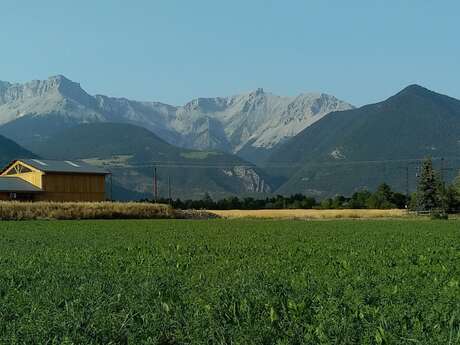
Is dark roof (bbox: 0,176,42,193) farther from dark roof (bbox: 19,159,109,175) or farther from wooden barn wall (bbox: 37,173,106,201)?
dark roof (bbox: 19,159,109,175)

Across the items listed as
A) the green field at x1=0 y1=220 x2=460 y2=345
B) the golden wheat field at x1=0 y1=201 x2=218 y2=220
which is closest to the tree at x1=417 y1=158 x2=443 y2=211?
the golden wheat field at x1=0 y1=201 x2=218 y2=220

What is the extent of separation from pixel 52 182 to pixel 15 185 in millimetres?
4535

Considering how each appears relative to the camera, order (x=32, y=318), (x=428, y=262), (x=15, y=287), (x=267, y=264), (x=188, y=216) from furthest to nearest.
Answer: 1. (x=188, y=216)
2. (x=428, y=262)
3. (x=267, y=264)
4. (x=15, y=287)
5. (x=32, y=318)

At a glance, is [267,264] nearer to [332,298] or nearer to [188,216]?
[332,298]

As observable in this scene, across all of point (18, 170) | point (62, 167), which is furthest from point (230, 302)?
point (18, 170)

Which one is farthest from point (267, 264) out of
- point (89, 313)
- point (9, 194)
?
point (9, 194)

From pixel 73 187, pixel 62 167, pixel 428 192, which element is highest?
pixel 62 167

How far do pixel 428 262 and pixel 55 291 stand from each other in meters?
10.6

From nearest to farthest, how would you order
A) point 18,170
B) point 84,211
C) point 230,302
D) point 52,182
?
point 230,302 < point 84,211 < point 52,182 < point 18,170

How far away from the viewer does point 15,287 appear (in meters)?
13.0

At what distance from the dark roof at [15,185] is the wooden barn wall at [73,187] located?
5.09 feet

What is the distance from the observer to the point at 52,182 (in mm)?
84750

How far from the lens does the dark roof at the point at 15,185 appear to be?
81688mm

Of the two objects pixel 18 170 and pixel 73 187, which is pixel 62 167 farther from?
pixel 18 170
